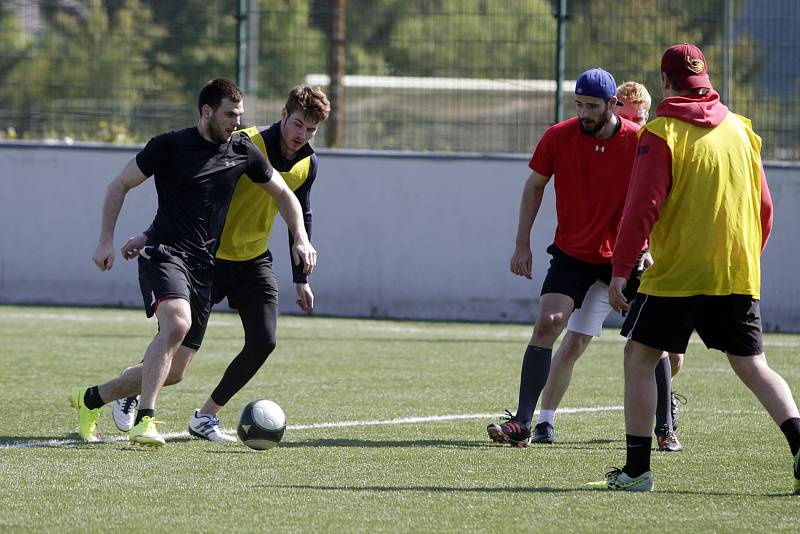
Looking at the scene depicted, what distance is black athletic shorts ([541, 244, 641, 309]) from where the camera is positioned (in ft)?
25.8

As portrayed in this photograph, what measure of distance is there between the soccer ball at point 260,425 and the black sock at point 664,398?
6.78 feet

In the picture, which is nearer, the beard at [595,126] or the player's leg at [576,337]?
the beard at [595,126]

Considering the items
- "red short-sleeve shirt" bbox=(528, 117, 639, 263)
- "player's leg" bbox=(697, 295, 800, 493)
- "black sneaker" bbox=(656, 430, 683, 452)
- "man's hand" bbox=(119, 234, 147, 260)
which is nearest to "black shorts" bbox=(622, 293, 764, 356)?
"player's leg" bbox=(697, 295, 800, 493)

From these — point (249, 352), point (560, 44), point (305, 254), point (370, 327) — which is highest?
point (560, 44)

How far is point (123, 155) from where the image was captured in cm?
1641

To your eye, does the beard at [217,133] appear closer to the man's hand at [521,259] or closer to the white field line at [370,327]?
the man's hand at [521,259]

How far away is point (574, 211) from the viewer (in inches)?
312

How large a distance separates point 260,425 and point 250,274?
1052 mm

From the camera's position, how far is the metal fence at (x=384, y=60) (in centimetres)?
1534

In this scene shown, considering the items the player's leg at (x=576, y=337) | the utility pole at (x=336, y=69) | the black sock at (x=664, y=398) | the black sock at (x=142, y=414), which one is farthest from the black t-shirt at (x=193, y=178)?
the utility pole at (x=336, y=69)

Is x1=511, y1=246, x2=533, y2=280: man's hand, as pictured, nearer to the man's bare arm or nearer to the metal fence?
the man's bare arm

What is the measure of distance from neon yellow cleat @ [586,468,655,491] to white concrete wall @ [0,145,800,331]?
372 inches

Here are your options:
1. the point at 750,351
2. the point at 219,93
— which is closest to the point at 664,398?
the point at 750,351

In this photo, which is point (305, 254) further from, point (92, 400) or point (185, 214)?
point (92, 400)
